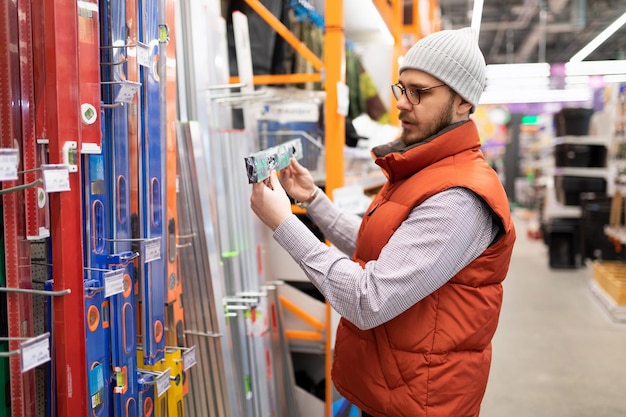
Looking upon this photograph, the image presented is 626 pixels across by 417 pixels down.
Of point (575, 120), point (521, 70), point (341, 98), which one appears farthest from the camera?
point (521, 70)

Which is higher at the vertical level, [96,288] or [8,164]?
[8,164]

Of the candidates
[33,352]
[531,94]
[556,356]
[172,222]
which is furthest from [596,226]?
[33,352]

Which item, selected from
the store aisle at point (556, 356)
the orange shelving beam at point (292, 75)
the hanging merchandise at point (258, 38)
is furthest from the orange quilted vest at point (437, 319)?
the store aisle at point (556, 356)

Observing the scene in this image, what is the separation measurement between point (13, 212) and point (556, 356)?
5.10 m

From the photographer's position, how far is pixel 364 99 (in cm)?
414

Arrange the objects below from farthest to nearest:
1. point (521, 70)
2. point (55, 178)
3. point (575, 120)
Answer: point (521, 70) < point (575, 120) < point (55, 178)

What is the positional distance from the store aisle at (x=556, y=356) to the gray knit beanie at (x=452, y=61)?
3067 millimetres

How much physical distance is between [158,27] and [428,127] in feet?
2.86

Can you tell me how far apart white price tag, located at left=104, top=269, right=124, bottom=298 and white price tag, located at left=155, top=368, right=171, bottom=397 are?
13.1 inches

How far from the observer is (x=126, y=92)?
153 cm

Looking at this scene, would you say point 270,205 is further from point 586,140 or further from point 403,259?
point 586,140

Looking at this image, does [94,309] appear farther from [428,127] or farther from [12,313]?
[428,127]

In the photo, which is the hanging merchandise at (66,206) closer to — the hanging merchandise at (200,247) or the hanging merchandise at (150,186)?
the hanging merchandise at (150,186)

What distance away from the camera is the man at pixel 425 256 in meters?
1.56
